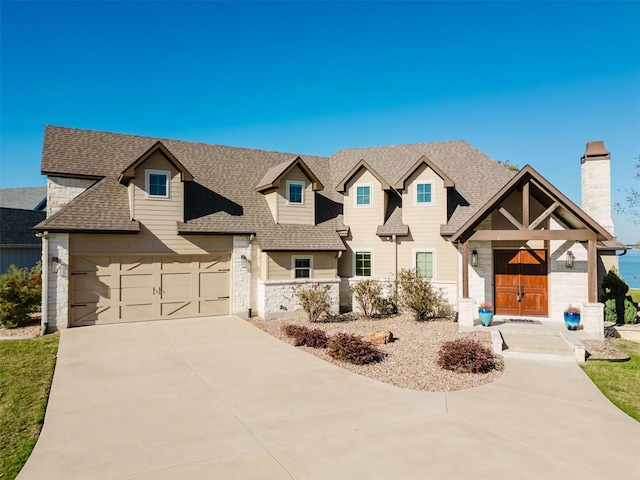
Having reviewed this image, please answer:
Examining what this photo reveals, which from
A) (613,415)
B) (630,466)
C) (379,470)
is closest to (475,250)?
(613,415)

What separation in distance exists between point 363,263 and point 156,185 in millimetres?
9522

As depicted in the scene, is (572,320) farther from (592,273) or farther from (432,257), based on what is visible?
(432,257)

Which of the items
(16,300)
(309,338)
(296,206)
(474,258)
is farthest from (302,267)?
(16,300)

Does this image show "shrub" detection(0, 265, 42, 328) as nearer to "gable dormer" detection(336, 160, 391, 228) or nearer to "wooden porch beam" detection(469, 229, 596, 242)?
"gable dormer" detection(336, 160, 391, 228)

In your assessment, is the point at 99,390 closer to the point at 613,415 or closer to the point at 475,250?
the point at 613,415

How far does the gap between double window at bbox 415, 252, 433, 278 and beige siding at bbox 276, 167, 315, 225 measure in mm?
5078

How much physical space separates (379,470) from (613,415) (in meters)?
4.79

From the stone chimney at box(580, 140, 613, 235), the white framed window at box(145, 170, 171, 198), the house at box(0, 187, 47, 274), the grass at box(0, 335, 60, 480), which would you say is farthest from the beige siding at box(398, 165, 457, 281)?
the house at box(0, 187, 47, 274)

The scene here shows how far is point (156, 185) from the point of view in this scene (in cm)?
1569

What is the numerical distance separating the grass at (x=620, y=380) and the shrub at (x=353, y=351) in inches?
196

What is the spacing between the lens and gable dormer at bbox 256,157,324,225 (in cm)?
1800

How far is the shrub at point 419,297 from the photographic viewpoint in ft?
52.9

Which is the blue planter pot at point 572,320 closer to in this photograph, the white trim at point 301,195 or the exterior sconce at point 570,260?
the exterior sconce at point 570,260

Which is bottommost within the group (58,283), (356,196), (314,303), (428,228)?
(314,303)
